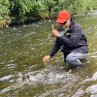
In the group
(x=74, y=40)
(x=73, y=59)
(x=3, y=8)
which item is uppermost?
(x=3, y=8)

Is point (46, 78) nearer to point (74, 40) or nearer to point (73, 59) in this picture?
point (73, 59)

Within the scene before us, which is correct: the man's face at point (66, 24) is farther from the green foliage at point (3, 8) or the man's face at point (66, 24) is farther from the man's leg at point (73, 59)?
the green foliage at point (3, 8)

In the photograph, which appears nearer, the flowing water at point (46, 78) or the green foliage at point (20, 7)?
the flowing water at point (46, 78)

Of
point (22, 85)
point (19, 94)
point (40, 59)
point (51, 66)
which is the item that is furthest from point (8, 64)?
point (19, 94)

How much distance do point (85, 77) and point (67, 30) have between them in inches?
58.4

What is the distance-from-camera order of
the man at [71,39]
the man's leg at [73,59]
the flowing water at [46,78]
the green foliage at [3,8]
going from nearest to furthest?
the flowing water at [46,78] < the man at [71,39] < the man's leg at [73,59] < the green foliage at [3,8]

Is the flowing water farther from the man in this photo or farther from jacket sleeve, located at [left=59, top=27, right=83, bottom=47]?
jacket sleeve, located at [left=59, top=27, right=83, bottom=47]

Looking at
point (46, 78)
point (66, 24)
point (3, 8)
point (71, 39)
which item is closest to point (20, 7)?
point (3, 8)

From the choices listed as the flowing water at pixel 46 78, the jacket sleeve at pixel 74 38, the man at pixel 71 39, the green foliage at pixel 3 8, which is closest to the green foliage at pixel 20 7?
the green foliage at pixel 3 8

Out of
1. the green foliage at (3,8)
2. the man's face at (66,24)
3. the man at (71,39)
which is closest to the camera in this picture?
the man at (71,39)

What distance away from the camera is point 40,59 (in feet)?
20.1

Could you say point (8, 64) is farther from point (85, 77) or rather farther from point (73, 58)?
point (85, 77)

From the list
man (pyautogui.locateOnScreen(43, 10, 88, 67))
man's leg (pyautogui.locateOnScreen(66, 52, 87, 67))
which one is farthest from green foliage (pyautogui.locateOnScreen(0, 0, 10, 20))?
man's leg (pyautogui.locateOnScreen(66, 52, 87, 67))

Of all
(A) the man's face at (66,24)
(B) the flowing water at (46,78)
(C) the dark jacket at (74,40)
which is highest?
(A) the man's face at (66,24)
